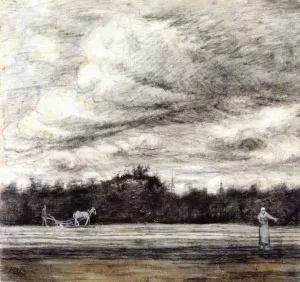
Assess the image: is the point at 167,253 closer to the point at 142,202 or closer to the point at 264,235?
the point at 142,202

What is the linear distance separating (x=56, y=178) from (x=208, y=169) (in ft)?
2.40

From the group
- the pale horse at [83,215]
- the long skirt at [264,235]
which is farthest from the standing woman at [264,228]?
the pale horse at [83,215]

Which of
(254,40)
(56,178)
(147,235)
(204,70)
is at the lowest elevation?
(147,235)

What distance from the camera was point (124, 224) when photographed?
2.07 m

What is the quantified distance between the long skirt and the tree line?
0.06 m

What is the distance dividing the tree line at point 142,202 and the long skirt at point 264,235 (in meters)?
0.06

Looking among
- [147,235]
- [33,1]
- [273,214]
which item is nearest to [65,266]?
[147,235]

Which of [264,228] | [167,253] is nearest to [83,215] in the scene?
[167,253]

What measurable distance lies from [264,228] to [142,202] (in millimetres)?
591

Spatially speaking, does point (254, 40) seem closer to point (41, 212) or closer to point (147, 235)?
point (147, 235)

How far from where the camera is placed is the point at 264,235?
2.05 m

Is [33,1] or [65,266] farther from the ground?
[33,1]

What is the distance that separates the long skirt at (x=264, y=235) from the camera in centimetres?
204

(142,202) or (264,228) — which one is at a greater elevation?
(142,202)
